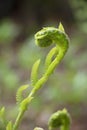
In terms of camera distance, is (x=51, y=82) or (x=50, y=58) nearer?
(x=50, y=58)

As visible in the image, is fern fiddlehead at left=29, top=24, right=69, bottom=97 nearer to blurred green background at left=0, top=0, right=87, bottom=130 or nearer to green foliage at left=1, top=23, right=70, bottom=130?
green foliage at left=1, top=23, right=70, bottom=130

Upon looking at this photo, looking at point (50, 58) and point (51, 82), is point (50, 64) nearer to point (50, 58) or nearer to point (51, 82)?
point (50, 58)

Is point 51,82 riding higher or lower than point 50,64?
higher

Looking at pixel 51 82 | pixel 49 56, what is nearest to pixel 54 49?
pixel 49 56

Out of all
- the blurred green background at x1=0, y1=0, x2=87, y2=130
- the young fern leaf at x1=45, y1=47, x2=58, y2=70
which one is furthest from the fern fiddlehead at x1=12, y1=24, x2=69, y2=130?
the blurred green background at x1=0, y1=0, x2=87, y2=130

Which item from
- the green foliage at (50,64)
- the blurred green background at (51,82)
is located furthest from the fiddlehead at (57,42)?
the blurred green background at (51,82)

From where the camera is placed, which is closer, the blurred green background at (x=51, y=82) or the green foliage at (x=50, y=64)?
the green foliage at (x=50, y=64)

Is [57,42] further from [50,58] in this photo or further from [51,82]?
[51,82]

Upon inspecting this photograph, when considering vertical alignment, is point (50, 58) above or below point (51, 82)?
below

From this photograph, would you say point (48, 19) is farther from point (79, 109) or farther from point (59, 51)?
point (59, 51)

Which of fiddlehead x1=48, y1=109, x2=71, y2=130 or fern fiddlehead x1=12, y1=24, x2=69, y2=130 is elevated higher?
fern fiddlehead x1=12, y1=24, x2=69, y2=130

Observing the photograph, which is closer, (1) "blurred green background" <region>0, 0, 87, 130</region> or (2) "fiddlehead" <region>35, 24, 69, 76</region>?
(2) "fiddlehead" <region>35, 24, 69, 76</region>

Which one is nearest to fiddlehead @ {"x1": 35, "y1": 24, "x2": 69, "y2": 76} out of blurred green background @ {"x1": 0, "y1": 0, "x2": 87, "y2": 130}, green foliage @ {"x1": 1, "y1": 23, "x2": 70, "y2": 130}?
green foliage @ {"x1": 1, "y1": 23, "x2": 70, "y2": 130}

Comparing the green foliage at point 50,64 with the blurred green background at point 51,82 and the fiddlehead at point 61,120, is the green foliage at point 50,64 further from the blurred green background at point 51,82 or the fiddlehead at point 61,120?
the blurred green background at point 51,82
